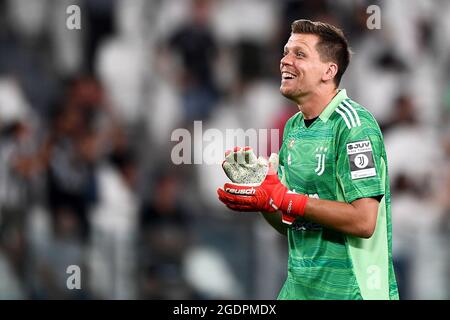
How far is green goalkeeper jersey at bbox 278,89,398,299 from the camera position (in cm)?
341

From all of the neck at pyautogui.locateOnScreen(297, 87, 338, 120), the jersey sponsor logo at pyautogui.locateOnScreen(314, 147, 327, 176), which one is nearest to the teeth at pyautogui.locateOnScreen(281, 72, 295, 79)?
the neck at pyautogui.locateOnScreen(297, 87, 338, 120)

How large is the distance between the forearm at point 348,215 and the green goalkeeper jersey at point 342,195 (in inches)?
1.8

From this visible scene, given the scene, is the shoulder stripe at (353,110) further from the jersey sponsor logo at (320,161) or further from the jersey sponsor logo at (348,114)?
the jersey sponsor logo at (320,161)

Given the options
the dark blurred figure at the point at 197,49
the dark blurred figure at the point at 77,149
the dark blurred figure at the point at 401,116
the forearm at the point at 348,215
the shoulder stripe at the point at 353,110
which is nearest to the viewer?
the forearm at the point at 348,215

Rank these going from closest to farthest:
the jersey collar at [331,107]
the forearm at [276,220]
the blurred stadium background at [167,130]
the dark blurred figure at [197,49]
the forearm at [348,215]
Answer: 1. the forearm at [348,215]
2. the jersey collar at [331,107]
3. the forearm at [276,220]
4. the blurred stadium background at [167,130]
5. the dark blurred figure at [197,49]

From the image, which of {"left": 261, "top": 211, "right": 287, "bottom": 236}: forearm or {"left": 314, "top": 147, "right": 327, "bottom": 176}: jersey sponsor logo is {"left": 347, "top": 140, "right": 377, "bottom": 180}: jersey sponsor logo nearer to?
{"left": 314, "top": 147, "right": 327, "bottom": 176}: jersey sponsor logo

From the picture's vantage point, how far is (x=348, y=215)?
11.0ft

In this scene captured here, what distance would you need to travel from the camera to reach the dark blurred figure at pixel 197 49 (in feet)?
24.3

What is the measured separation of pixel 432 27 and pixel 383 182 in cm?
439

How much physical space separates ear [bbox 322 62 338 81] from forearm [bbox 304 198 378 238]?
0.64 m

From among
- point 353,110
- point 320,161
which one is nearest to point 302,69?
point 353,110

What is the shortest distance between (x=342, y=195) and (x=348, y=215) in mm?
175

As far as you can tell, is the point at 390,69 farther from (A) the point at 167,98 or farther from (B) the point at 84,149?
(B) the point at 84,149

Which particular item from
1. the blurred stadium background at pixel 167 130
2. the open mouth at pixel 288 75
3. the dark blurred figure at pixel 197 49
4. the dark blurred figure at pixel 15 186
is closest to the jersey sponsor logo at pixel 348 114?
the open mouth at pixel 288 75
